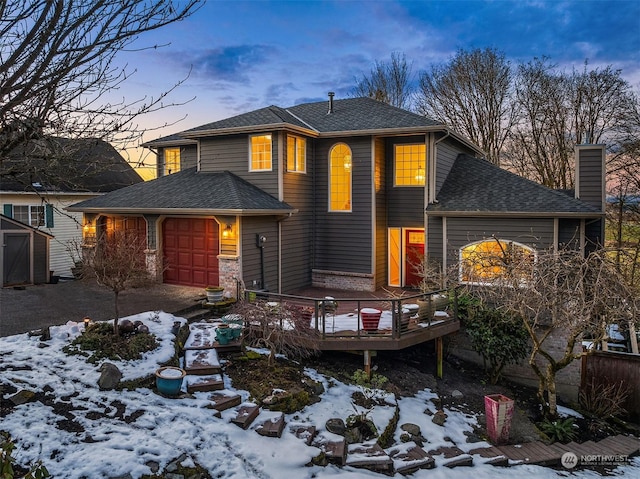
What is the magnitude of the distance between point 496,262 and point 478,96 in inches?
615

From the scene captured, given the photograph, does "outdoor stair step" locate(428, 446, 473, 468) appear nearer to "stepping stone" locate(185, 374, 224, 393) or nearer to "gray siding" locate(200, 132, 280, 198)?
"stepping stone" locate(185, 374, 224, 393)

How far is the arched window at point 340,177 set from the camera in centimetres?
1466

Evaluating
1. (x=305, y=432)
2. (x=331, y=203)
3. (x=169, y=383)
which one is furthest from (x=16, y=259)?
(x=305, y=432)

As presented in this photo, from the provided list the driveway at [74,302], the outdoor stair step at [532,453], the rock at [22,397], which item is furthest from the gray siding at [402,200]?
the rock at [22,397]

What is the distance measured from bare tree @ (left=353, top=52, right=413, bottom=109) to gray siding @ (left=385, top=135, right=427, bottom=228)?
13162mm

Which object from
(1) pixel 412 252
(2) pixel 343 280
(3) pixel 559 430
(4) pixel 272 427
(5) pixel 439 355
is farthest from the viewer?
(1) pixel 412 252

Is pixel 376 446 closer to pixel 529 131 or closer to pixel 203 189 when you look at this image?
pixel 203 189

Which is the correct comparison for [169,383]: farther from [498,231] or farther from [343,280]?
[498,231]

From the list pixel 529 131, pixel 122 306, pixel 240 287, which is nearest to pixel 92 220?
pixel 122 306

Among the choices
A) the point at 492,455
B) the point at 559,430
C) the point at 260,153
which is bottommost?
the point at 559,430

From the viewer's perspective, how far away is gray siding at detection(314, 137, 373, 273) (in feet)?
46.9

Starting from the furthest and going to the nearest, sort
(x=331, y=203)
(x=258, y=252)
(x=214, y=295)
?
(x=331, y=203)
(x=258, y=252)
(x=214, y=295)

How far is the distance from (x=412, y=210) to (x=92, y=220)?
10962mm

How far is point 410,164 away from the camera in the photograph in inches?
570
